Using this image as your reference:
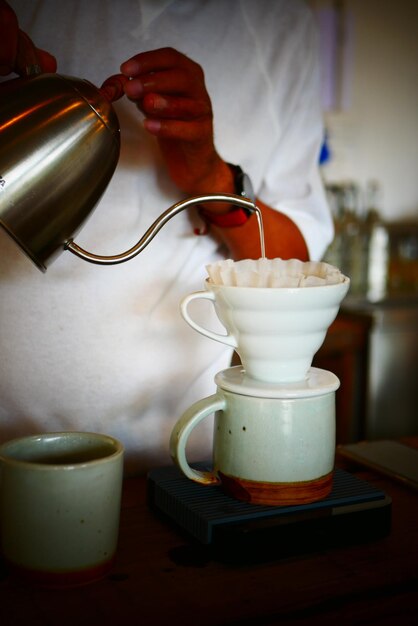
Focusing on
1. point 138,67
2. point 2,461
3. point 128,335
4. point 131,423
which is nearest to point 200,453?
point 131,423

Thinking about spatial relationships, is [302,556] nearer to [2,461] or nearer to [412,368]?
[2,461]

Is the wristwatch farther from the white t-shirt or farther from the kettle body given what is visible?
the kettle body

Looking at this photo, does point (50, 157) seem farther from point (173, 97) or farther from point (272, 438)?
point (272, 438)

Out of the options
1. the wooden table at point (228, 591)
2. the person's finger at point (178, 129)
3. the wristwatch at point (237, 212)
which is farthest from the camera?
the wristwatch at point (237, 212)

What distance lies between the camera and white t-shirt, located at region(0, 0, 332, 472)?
1.15 meters

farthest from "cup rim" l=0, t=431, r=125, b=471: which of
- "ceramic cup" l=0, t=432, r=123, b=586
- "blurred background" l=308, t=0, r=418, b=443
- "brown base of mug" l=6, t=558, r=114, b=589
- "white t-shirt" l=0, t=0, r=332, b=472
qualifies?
"blurred background" l=308, t=0, r=418, b=443

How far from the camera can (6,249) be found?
1.15 m

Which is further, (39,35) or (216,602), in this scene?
(39,35)

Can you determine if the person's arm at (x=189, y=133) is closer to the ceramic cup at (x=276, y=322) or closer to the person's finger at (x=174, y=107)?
the person's finger at (x=174, y=107)

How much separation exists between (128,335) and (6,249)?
0.24 meters

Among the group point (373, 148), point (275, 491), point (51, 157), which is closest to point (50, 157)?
point (51, 157)

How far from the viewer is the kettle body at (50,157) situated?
706 mm

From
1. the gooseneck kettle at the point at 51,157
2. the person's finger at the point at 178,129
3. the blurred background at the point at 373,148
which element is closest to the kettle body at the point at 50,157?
the gooseneck kettle at the point at 51,157

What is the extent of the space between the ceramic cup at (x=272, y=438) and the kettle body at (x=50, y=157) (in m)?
0.27
